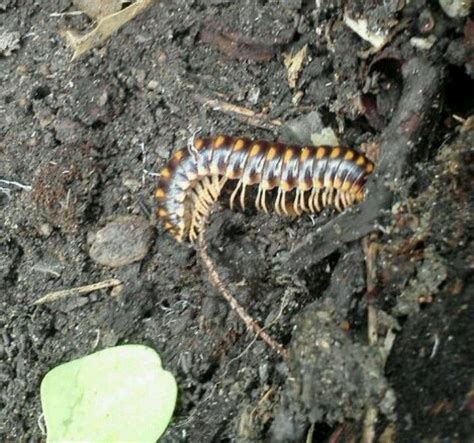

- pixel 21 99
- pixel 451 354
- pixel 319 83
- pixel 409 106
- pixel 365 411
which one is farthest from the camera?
pixel 21 99

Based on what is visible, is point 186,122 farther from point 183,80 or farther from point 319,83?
point 319,83

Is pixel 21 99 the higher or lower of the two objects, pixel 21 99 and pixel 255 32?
the lower

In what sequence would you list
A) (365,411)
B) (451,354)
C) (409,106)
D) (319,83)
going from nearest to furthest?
1. (451,354)
2. (365,411)
3. (409,106)
4. (319,83)

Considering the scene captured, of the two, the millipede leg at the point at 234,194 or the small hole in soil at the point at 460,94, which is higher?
the small hole in soil at the point at 460,94

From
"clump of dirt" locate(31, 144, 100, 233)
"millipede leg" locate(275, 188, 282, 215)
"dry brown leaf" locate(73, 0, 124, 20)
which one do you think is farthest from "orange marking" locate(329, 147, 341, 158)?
"dry brown leaf" locate(73, 0, 124, 20)

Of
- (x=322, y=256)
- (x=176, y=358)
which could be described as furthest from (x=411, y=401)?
(x=176, y=358)

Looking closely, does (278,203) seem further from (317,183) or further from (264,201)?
(317,183)

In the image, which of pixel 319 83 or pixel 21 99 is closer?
pixel 319 83

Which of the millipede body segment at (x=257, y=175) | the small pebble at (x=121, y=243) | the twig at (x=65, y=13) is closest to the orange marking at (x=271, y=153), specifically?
the millipede body segment at (x=257, y=175)

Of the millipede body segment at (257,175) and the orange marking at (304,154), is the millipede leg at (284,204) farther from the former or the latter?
the orange marking at (304,154)
